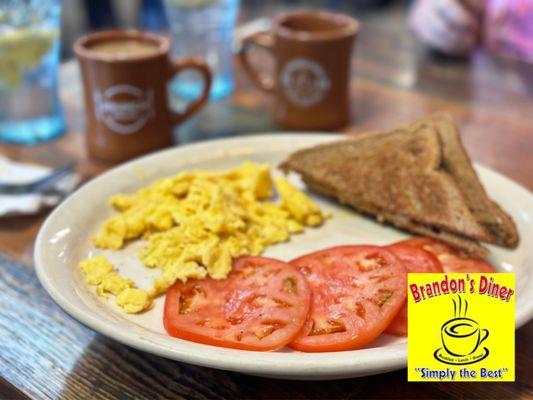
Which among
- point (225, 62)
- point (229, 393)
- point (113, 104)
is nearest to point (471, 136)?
point (225, 62)

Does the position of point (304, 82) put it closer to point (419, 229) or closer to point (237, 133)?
point (237, 133)

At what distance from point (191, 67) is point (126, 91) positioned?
28 cm

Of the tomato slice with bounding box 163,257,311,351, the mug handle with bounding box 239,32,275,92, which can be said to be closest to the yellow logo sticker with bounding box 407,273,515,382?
the tomato slice with bounding box 163,257,311,351

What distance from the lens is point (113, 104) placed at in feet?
6.68

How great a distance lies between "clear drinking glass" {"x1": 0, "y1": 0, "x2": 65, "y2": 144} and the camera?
2.11 metres

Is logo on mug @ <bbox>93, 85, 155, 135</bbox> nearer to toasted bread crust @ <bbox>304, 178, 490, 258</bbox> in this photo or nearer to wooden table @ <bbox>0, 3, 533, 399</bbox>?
wooden table @ <bbox>0, 3, 533, 399</bbox>

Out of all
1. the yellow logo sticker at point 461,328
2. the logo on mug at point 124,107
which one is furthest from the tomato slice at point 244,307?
the logo on mug at point 124,107

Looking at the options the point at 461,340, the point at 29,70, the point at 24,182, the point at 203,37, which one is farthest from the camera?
the point at 203,37

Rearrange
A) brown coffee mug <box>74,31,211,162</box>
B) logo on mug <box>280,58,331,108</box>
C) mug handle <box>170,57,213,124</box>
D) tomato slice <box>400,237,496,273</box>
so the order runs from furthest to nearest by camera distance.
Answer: logo on mug <box>280,58,331,108</box> < mug handle <box>170,57,213,124</box> < brown coffee mug <box>74,31,211,162</box> < tomato slice <box>400,237,496,273</box>

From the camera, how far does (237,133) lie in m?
2.38

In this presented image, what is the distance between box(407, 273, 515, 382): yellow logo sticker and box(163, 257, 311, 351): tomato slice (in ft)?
0.78

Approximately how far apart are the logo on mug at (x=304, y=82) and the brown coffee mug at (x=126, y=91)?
0.31 meters

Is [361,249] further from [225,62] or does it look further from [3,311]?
[225,62]

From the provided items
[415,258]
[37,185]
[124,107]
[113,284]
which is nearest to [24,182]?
[37,185]
